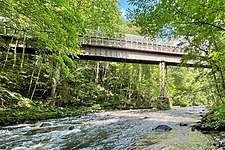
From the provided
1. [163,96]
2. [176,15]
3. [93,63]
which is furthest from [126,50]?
[176,15]

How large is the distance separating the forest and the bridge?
2045 mm

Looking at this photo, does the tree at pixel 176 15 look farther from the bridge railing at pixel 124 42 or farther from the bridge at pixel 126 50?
the bridge railing at pixel 124 42

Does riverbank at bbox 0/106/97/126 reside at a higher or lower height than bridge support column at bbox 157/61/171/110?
lower

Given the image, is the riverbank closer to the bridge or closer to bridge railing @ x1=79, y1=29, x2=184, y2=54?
the bridge

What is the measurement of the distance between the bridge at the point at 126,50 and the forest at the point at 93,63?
2045 mm

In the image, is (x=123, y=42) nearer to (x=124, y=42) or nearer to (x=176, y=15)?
(x=124, y=42)

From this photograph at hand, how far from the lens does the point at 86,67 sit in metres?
29.8

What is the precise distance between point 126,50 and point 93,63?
10.2m

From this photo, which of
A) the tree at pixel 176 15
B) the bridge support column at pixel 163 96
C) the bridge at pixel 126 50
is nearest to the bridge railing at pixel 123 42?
the bridge at pixel 126 50

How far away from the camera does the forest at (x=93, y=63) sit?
176 inches

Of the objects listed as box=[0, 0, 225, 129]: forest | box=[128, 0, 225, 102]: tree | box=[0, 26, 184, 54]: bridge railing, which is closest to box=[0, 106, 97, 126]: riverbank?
box=[0, 0, 225, 129]: forest

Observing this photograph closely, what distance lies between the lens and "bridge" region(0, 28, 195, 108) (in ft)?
68.7

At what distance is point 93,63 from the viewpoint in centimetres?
3197

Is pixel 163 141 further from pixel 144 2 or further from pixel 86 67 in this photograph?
pixel 86 67
